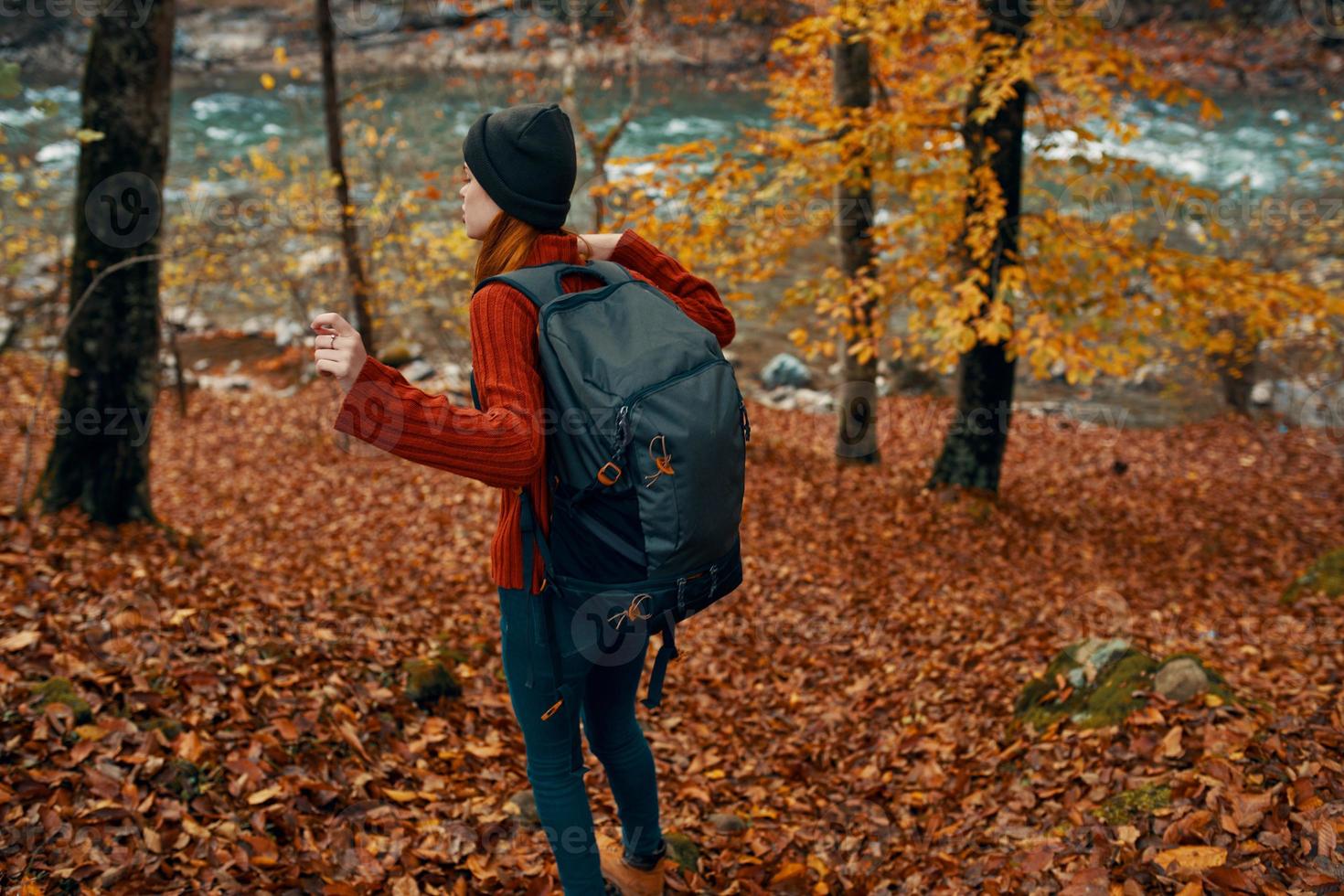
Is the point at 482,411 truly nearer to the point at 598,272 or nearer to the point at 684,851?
the point at 598,272

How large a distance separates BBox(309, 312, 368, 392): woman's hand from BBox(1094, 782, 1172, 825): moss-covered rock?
10.1 ft

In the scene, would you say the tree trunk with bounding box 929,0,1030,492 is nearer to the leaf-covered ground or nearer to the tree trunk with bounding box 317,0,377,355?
the leaf-covered ground

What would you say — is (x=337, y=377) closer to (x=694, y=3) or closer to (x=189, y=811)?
(x=189, y=811)

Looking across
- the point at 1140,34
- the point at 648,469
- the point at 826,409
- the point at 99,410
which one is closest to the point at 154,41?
the point at 99,410

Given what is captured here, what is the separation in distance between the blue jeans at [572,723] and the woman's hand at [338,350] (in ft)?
2.48

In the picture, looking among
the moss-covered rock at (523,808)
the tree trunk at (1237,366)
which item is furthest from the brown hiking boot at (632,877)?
the tree trunk at (1237,366)

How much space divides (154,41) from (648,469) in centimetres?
531

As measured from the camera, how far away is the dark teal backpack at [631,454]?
2117 mm

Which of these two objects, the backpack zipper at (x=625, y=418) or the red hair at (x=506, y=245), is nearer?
the backpack zipper at (x=625, y=418)

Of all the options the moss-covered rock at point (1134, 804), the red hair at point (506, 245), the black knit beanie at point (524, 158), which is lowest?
the moss-covered rock at point (1134, 804)

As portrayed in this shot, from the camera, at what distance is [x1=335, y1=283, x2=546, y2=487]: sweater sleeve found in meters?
1.95

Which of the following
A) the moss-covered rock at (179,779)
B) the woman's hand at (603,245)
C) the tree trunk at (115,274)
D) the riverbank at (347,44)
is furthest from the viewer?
the riverbank at (347,44)

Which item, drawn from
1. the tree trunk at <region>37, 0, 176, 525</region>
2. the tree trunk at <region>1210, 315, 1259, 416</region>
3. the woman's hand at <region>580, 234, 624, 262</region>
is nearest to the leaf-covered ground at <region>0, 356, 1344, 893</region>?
the tree trunk at <region>37, 0, 176, 525</region>

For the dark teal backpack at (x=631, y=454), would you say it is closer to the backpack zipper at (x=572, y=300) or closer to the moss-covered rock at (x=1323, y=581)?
the backpack zipper at (x=572, y=300)
